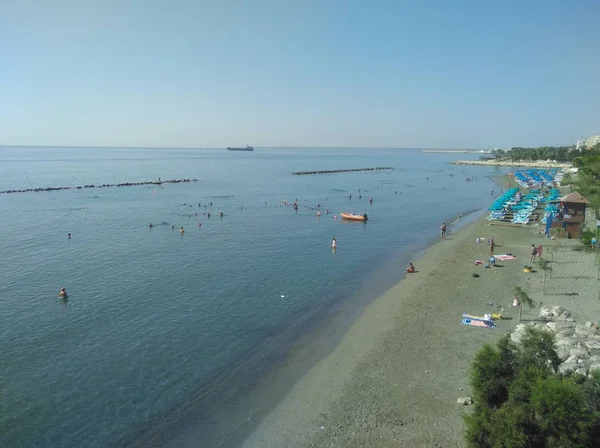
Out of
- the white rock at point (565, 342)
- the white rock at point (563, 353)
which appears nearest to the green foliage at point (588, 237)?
the white rock at point (565, 342)

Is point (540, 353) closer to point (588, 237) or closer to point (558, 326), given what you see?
point (558, 326)

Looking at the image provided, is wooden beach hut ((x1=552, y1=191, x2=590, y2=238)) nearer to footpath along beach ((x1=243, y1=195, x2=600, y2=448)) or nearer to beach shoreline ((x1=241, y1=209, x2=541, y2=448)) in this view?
footpath along beach ((x1=243, y1=195, x2=600, y2=448))

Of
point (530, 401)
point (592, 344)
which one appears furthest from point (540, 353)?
point (592, 344)

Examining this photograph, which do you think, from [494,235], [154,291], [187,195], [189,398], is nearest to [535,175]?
[494,235]

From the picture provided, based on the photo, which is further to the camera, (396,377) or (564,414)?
(396,377)

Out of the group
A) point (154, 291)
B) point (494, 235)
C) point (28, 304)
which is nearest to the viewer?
point (28, 304)

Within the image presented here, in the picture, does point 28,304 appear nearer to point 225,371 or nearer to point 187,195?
point 225,371
